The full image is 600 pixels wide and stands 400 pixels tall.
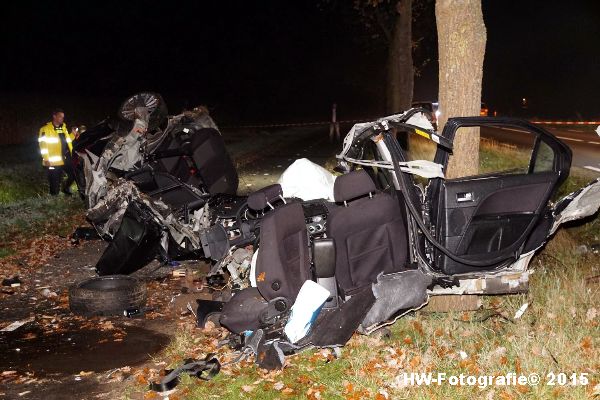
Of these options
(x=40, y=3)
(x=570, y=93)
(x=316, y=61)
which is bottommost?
(x=570, y=93)

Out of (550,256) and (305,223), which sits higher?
(305,223)

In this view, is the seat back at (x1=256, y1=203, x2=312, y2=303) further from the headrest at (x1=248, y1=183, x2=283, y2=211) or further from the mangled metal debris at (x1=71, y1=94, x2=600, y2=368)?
the headrest at (x1=248, y1=183, x2=283, y2=211)

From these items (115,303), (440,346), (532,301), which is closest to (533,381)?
(440,346)

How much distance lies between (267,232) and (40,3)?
47410 millimetres

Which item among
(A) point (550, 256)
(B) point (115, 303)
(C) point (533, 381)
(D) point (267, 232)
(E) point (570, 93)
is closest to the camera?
(C) point (533, 381)

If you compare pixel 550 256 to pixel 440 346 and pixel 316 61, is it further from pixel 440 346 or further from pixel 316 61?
pixel 316 61

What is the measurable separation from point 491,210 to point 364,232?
1.08m

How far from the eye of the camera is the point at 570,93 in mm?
52750

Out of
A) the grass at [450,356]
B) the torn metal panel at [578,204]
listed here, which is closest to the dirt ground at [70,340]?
the grass at [450,356]

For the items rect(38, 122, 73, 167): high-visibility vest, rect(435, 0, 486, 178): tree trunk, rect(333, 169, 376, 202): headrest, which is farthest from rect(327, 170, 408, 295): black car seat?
rect(38, 122, 73, 167): high-visibility vest

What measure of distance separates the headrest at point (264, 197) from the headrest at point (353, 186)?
27.6 inches

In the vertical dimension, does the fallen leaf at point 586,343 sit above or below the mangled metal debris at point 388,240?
below

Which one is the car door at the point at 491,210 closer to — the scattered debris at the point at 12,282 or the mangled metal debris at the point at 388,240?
the mangled metal debris at the point at 388,240

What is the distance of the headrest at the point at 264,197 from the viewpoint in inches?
A: 218
